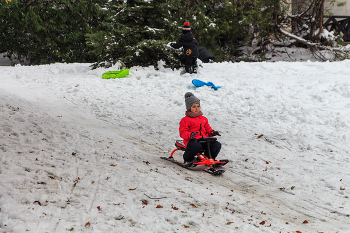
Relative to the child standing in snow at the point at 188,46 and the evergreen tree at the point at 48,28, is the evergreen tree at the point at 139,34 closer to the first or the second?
the child standing in snow at the point at 188,46

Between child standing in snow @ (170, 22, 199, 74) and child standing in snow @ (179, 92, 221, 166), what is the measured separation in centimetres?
669

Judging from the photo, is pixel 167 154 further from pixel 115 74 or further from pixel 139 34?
pixel 139 34

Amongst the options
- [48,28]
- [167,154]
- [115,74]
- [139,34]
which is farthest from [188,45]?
[48,28]

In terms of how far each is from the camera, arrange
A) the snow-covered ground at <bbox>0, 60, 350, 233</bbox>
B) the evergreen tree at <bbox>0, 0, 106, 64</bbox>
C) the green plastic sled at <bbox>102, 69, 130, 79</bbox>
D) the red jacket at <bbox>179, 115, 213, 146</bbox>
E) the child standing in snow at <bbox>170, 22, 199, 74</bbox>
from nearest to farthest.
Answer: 1. the snow-covered ground at <bbox>0, 60, 350, 233</bbox>
2. the red jacket at <bbox>179, 115, 213, 146</bbox>
3. the green plastic sled at <bbox>102, 69, 130, 79</bbox>
4. the child standing in snow at <bbox>170, 22, 199, 74</bbox>
5. the evergreen tree at <bbox>0, 0, 106, 64</bbox>

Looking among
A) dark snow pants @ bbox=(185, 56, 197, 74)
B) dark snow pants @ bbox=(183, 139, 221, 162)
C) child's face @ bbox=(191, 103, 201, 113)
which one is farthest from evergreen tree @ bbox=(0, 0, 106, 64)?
dark snow pants @ bbox=(183, 139, 221, 162)

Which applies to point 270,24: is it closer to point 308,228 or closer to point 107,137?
point 107,137

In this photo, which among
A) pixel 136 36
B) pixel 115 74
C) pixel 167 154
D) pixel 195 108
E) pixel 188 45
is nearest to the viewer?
pixel 195 108

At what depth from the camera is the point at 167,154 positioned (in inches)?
229

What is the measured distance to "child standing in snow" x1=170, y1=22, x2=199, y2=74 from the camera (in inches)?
457

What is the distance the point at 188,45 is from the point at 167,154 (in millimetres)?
6799

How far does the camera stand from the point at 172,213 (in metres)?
3.33

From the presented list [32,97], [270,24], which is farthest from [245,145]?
[270,24]

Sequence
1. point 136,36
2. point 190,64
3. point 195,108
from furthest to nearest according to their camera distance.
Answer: point 136,36, point 190,64, point 195,108

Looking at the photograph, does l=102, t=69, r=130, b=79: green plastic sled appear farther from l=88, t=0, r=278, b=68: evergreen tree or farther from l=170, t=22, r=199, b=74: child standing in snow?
l=170, t=22, r=199, b=74: child standing in snow
